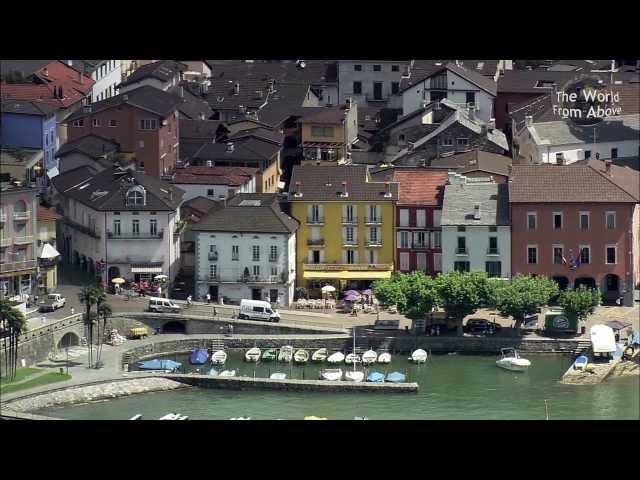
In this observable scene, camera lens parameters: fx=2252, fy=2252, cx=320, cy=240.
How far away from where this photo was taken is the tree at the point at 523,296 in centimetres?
1430

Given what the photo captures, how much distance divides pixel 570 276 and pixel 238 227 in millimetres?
2225

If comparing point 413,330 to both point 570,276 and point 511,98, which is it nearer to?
point 570,276

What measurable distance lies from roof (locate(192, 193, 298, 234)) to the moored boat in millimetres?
986

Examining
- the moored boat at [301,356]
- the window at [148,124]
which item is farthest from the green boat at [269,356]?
the window at [148,124]

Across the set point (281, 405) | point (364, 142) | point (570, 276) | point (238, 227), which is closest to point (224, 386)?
point (281, 405)

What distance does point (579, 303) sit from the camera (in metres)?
14.3

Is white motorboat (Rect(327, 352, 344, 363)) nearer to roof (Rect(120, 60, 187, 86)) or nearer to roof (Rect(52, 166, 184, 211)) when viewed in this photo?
roof (Rect(52, 166, 184, 211))

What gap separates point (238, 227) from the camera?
15.0 meters

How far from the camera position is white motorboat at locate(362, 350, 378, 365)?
14148 millimetres

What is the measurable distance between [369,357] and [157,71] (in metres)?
6.24

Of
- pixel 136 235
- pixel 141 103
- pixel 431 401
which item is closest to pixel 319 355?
pixel 431 401

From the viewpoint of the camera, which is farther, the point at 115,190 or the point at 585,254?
the point at 115,190

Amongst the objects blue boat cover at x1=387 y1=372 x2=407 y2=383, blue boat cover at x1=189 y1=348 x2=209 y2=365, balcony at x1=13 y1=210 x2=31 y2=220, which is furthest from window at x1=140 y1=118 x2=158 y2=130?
blue boat cover at x1=387 y1=372 x2=407 y2=383

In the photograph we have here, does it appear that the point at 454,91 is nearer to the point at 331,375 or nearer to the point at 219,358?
the point at 219,358
